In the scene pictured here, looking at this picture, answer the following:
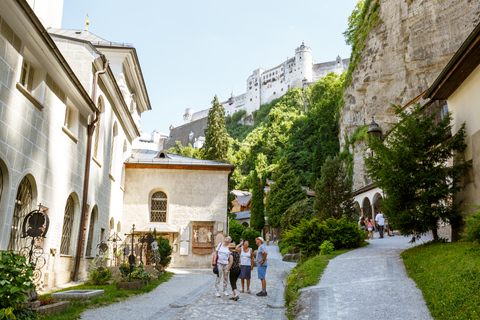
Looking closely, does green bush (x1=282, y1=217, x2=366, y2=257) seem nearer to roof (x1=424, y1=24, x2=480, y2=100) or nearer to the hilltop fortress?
roof (x1=424, y1=24, x2=480, y2=100)

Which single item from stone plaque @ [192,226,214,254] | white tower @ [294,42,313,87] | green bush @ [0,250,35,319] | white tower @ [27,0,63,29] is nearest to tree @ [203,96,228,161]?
stone plaque @ [192,226,214,254]

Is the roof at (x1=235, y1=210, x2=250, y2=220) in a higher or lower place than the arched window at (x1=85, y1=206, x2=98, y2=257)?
higher

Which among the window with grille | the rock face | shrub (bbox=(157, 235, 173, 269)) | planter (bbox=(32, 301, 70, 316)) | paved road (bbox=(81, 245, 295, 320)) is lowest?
paved road (bbox=(81, 245, 295, 320))

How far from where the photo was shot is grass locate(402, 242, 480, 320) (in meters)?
6.00

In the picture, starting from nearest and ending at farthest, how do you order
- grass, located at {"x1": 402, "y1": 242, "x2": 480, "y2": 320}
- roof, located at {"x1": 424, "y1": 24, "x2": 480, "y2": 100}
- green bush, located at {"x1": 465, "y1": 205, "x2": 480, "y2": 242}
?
grass, located at {"x1": 402, "y1": 242, "x2": 480, "y2": 320}
green bush, located at {"x1": 465, "y1": 205, "x2": 480, "y2": 242}
roof, located at {"x1": 424, "y1": 24, "x2": 480, "y2": 100}

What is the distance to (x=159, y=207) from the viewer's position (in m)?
23.4

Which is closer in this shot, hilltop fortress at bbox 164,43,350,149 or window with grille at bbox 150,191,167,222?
window with grille at bbox 150,191,167,222

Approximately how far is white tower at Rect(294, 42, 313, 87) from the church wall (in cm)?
8998

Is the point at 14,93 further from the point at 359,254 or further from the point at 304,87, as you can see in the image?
the point at 304,87

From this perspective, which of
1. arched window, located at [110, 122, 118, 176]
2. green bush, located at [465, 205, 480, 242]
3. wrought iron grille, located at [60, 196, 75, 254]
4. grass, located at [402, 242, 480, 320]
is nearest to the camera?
grass, located at [402, 242, 480, 320]

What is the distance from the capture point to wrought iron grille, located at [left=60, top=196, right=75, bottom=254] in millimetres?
13234

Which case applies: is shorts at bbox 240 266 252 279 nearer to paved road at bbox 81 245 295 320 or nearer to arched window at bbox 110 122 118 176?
paved road at bbox 81 245 295 320

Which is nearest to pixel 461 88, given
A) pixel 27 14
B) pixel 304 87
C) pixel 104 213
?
pixel 27 14

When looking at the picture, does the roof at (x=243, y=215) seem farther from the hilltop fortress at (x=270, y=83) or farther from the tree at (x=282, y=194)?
the hilltop fortress at (x=270, y=83)
